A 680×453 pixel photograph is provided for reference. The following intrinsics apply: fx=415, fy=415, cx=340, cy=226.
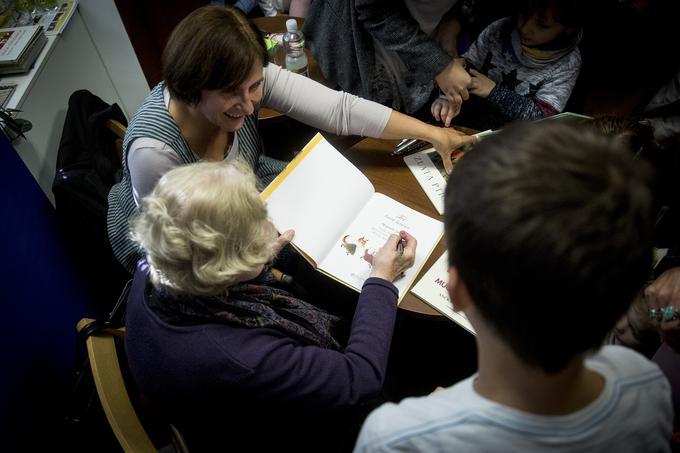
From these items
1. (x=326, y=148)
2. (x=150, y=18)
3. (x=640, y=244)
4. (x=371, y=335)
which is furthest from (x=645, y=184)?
(x=150, y=18)

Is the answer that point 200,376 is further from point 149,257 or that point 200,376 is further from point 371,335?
point 371,335

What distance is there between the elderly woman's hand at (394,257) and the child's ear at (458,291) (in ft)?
1.60

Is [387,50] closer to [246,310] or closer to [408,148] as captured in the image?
[408,148]

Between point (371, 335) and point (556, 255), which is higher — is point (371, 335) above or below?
below

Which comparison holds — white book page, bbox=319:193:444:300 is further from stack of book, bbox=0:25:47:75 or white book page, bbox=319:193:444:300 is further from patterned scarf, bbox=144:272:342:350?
stack of book, bbox=0:25:47:75

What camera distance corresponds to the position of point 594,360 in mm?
628

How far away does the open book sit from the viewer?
3.79ft

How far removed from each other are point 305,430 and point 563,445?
2.16 feet

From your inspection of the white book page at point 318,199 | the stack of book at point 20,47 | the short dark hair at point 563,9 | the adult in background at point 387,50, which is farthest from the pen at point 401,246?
the stack of book at point 20,47

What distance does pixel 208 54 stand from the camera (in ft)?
3.47

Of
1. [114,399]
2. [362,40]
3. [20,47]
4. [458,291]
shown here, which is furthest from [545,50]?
[20,47]

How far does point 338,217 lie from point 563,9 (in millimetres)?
1070

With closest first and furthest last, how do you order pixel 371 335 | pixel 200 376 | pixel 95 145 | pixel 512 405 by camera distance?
pixel 512 405 < pixel 200 376 < pixel 371 335 < pixel 95 145

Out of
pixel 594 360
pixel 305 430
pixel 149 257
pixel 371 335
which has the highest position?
pixel 149 257
